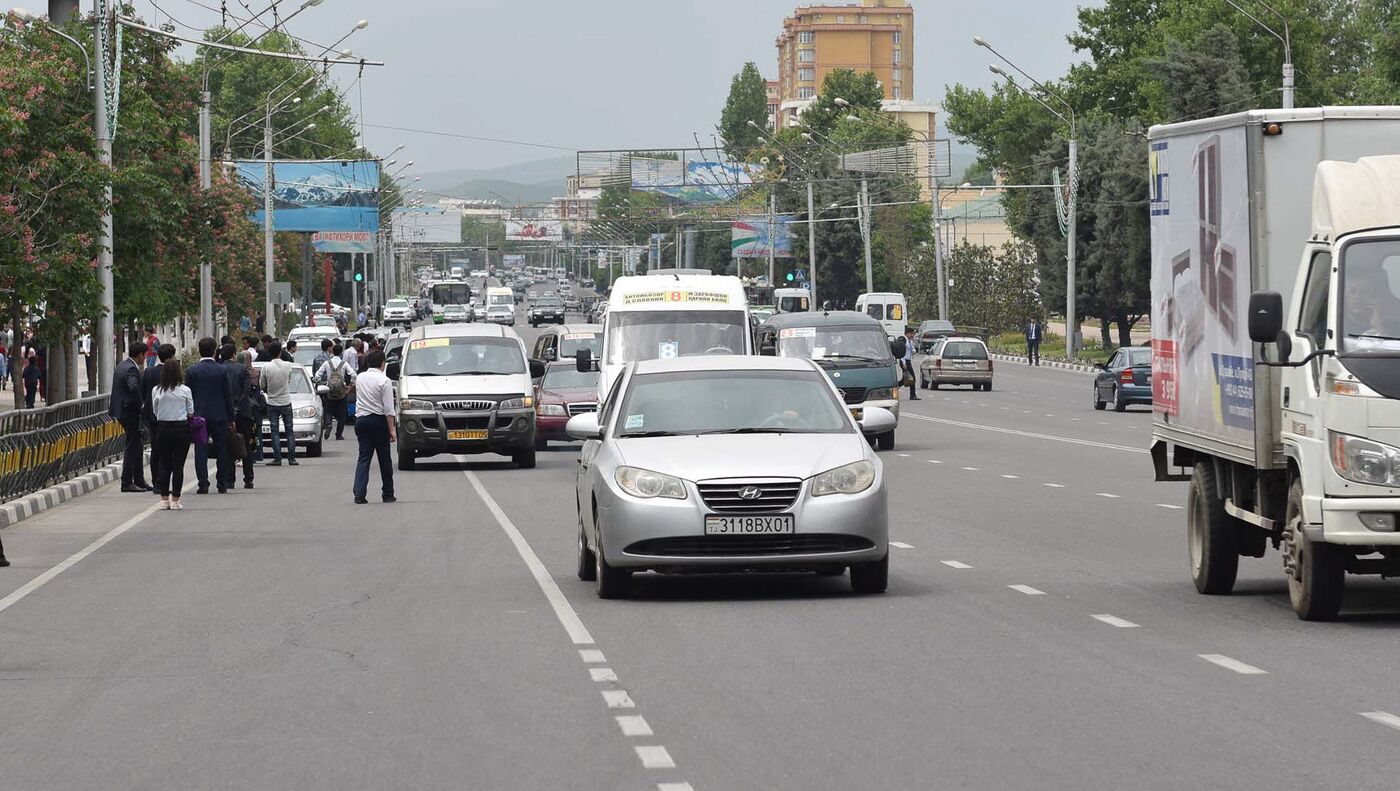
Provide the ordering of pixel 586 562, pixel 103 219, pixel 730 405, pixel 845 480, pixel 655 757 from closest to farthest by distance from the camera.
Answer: pixel 655 757, pixel 845 480, pixel 730 405, pixel 586 562, pixel 103 219

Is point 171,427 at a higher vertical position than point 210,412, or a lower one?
lower

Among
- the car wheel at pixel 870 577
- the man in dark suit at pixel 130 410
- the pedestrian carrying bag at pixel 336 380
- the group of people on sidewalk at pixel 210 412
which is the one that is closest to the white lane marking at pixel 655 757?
the car wheel at pixel 870 577

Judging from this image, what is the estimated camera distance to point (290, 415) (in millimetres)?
32562

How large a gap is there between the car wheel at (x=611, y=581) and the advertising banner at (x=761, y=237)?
105m

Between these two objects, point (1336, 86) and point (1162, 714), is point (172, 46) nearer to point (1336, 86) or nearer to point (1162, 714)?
point (1162, 714)

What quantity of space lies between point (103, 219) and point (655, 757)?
1076 inches

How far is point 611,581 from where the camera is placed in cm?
1391

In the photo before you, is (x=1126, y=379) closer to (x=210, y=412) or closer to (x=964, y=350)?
(x=964, y=350)

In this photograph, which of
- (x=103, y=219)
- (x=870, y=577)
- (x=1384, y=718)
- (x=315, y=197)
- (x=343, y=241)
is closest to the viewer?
(x=1384, y=718)

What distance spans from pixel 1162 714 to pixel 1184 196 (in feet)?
19.2

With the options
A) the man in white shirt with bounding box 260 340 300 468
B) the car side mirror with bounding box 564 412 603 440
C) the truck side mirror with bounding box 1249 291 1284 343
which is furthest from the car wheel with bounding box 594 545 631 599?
the man in white shirt with bounding box 260 340 300 468

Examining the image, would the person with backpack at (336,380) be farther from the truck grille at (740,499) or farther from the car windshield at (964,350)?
the car windshield at (964,350)

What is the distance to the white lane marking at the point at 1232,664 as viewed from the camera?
10352mm

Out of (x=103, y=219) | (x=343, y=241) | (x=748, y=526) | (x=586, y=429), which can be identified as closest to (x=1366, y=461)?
(x=748, y=526)
